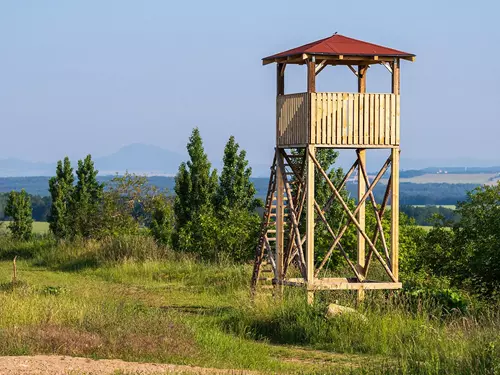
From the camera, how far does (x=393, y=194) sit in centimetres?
2061

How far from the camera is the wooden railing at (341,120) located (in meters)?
19.8

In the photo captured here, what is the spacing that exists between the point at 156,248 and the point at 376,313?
496 inches

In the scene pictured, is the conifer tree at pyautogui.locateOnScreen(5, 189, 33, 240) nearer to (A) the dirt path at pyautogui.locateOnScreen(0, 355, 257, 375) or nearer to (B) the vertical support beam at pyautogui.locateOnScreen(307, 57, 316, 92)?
(B) the vertical support beam at pyautogui.locateOnScreen(307, 57, 316, 92)

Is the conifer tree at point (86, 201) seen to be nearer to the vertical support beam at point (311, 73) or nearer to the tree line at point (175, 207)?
the tree line at point (175, 207)

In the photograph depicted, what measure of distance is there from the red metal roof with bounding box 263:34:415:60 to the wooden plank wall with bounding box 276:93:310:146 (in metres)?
0.88

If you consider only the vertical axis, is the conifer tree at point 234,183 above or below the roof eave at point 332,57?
below

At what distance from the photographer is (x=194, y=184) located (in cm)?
3662

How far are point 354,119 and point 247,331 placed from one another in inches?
192

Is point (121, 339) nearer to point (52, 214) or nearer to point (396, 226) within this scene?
point (396, 226)

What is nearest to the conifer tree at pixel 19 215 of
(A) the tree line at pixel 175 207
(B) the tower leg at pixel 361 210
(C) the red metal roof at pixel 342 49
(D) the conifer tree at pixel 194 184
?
(A) the tree line at pixel 175 207

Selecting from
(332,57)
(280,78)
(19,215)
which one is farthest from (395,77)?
(19,215)

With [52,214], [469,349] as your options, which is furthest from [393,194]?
[52,214]

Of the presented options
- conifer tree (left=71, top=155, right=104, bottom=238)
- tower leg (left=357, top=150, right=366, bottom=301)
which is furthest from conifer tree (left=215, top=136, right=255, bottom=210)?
tower leg (left=357, top=150, right=366, bottom=301)

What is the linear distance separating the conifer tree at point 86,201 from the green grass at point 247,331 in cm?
1372
